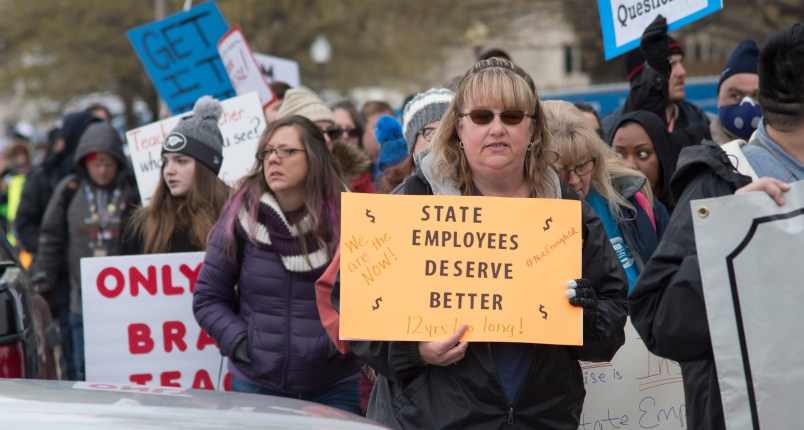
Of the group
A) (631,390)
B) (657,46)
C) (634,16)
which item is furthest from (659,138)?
(631,390)

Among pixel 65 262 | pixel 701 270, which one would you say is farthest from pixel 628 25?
pixel 65 262

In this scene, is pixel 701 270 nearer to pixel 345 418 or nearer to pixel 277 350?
pixel 345 418

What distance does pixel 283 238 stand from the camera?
5312 millimetres

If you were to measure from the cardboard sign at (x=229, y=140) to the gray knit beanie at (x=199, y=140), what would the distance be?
1.01 meters

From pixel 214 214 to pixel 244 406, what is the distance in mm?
2900

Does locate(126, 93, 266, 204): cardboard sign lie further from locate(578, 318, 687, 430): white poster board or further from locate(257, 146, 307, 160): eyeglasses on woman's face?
locate(578, 318, 687, 430): white poster board

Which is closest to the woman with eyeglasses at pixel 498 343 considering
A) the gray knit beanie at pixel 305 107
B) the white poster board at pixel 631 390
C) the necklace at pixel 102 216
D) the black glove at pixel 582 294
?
the black glove at pixel 582 294

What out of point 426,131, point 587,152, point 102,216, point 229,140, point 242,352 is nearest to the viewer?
point 587,152

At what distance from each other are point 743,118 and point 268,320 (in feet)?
8.49

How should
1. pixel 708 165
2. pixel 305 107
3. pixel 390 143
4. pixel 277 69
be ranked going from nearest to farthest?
1. pixel 708 165
2. pixel 390 143
3. pixel 305 107
4. pixel 277 69

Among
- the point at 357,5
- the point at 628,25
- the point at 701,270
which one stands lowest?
the point at 701,270

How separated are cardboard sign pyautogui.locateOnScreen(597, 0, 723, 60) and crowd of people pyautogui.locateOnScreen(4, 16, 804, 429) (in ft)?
0.40

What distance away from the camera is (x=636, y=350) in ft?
15.5

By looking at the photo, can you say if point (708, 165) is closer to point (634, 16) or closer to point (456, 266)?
point (456, 266)
